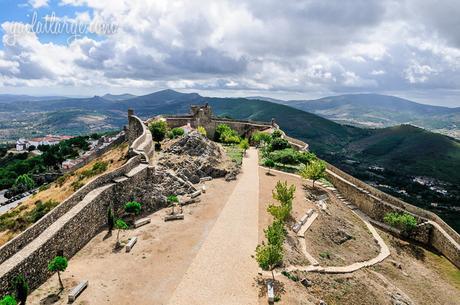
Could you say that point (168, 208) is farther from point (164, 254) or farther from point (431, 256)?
point (431, 256)

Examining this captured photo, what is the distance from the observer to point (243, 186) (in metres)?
35.7

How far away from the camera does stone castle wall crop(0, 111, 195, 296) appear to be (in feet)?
58.4

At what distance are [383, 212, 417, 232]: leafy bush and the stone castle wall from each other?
19.6 meters

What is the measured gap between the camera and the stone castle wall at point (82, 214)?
17812mm

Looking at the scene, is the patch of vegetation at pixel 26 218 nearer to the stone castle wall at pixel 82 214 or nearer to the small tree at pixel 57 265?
the stone castle wall at pixel 82 214

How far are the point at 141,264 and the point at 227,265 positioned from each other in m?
5.16

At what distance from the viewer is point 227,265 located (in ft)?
66.7

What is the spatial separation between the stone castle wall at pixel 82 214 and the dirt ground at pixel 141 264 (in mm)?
969

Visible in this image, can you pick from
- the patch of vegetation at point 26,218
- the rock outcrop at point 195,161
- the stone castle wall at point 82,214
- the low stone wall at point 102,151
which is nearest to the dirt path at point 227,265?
the stone castle wall at point 82,214

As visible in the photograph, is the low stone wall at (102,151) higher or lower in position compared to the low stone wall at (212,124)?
lower

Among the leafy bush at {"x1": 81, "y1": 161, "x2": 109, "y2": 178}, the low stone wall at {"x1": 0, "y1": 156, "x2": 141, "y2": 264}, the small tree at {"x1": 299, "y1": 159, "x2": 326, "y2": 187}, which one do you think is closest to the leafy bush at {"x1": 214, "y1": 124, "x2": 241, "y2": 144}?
the small tree at {"x1": 299, "y1": 159, "x2": 326, "y2": 187}

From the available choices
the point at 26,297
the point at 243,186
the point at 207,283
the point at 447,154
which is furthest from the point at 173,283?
the point at 447,154

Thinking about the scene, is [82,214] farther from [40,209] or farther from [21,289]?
[40,209]

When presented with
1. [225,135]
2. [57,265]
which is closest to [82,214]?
[57,265]
